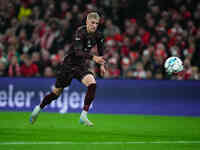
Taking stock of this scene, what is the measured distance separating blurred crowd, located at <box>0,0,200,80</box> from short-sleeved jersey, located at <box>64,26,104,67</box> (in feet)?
18.0

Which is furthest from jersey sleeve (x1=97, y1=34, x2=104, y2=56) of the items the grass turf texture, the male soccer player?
the grass turf texture

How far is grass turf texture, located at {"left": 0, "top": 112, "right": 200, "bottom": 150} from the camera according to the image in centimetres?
796

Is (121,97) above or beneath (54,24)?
beneath

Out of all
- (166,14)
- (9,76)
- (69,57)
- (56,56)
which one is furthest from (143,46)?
(69,57)

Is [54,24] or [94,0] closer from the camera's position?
[54,24]

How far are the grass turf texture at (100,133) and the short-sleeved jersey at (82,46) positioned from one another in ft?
4.80

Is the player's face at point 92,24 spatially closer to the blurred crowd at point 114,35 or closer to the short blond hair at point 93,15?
the short blond hair at point 93,15

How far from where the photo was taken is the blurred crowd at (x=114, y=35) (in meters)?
16.0

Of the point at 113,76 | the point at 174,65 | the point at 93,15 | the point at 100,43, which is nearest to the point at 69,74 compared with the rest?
the point at 100,43

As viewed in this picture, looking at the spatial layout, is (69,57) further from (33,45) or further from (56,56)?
(33,45)

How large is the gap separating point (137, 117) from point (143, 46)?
3.72 m

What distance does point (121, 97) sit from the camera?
1512cm

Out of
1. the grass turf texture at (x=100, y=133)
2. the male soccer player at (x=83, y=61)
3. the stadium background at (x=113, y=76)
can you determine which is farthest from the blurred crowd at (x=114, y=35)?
the male soccer player at (x=83, y=61)

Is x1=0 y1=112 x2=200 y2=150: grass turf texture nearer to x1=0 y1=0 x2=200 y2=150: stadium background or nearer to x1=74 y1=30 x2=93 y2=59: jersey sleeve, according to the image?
x1=0 y1=0 x2=200 y2=150: stadium background
